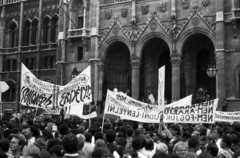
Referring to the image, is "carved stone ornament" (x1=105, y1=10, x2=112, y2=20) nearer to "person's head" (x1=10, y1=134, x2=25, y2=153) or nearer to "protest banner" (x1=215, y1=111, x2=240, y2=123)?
"protest banner" (x1=215, y1=111, x2=240, y2=123)

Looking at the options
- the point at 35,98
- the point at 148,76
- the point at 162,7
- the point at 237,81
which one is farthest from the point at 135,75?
the point at 35,98

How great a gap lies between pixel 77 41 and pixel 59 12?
15.1ft

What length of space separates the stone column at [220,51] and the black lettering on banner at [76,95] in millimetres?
16010

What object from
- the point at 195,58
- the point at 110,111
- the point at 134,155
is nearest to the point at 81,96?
the point at 110,111

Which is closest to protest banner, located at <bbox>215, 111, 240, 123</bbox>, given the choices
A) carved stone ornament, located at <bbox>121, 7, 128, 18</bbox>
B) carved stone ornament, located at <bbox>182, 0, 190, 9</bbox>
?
carved stone ornament, located at <bbox>182, 0, 190, 9</bbox>

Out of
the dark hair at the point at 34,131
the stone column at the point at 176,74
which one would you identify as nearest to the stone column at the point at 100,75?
Answer: the stone column at the point at 176,74

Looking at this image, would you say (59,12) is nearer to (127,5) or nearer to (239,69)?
(127,5)

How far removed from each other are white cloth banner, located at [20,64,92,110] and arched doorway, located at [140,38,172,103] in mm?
19171

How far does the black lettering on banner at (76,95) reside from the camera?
51.3ft

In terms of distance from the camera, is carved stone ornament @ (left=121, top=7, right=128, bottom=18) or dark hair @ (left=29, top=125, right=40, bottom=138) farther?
carved stone ornament @ (left=121, top=7, right=128, bottom=18)

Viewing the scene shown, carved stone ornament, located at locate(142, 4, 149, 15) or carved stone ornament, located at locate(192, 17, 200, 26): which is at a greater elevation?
carved stone ornament, located at locate(142, 4, 149, 15)

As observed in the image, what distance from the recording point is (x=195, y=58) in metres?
34.4

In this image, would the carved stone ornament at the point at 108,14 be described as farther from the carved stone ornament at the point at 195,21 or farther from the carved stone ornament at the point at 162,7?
the carved stone ornament at the point at 195,21

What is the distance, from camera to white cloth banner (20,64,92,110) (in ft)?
52.3
